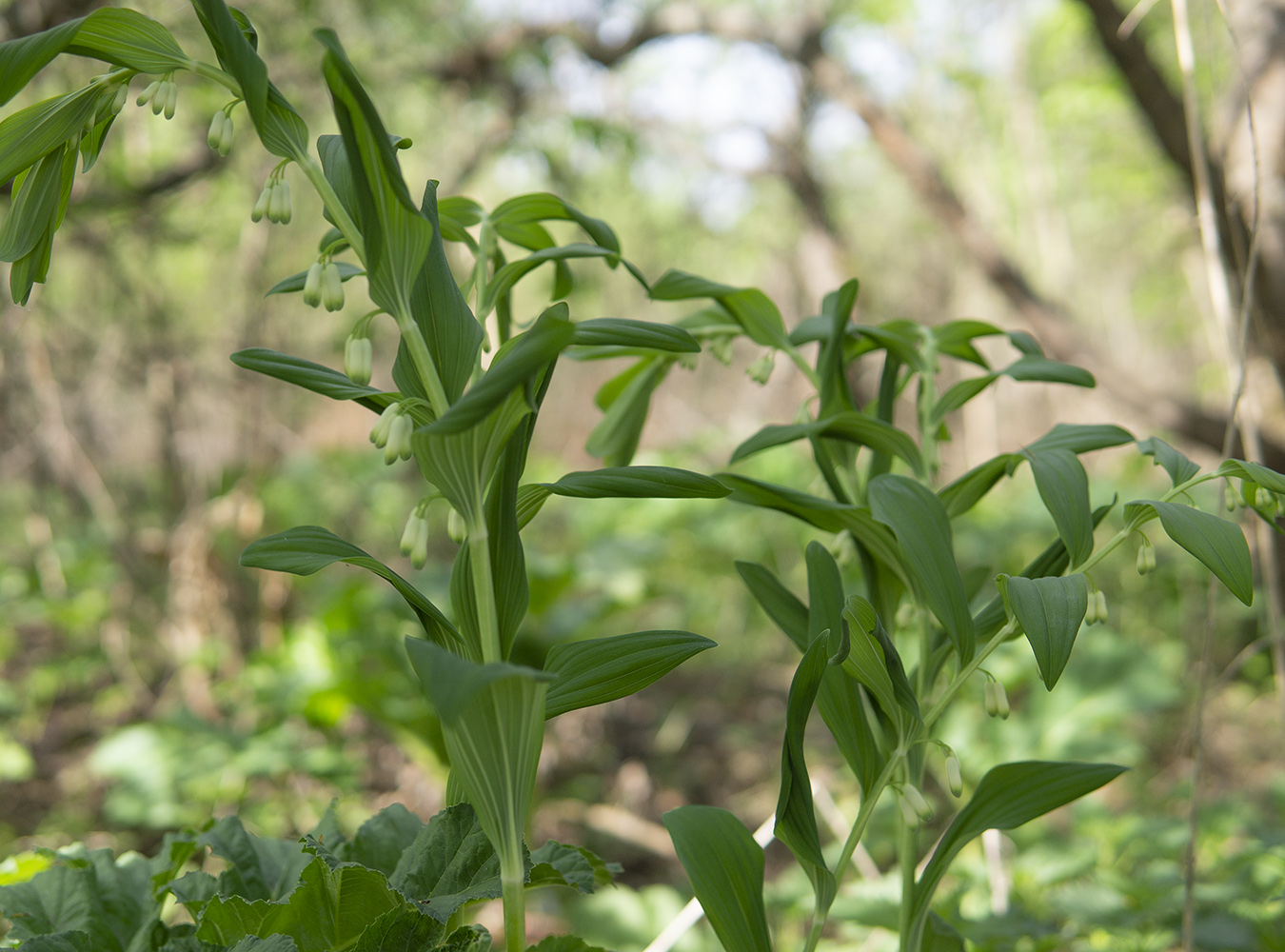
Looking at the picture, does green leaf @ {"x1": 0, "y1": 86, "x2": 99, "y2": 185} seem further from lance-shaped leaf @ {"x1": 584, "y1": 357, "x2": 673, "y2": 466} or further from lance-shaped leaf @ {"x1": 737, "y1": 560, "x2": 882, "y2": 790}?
lance-shaped leaf @ {"x1": 737, "y1": 560, "x2": 882, "y2": 790}

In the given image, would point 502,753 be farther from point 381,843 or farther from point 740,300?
point 740,300

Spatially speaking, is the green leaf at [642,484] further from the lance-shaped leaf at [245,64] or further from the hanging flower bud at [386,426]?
the lance-shaped leaf at [245,64]

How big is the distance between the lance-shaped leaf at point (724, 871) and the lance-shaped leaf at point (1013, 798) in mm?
150

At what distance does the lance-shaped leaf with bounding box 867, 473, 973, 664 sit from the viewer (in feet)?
2.11

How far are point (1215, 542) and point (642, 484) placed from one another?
1.33ft

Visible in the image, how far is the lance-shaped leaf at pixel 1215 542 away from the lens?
0.55 m

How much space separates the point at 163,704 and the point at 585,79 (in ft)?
10.6

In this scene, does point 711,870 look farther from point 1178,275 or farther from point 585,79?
point 1178,275

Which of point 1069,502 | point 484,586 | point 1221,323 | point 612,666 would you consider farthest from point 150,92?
point 1221,323

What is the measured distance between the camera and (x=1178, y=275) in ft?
22.6

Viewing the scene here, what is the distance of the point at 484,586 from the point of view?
59cm

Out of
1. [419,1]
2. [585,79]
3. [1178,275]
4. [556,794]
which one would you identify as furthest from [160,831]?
[1178,275]

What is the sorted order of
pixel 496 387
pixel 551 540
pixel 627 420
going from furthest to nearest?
pixel 551 540, pixel 627 420, pixel 496 387

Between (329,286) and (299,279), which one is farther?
(299,279)
